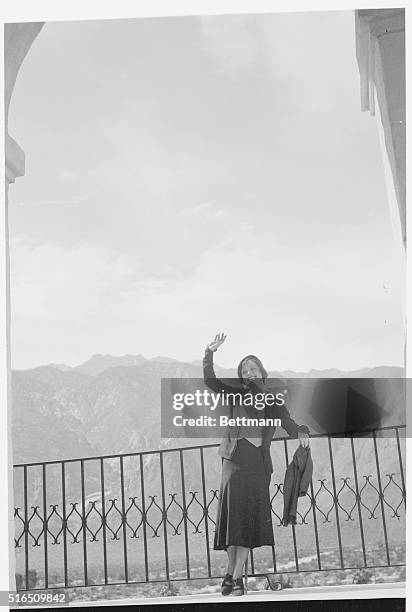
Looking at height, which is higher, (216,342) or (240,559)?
(216,342)

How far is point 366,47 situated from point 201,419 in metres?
1.54

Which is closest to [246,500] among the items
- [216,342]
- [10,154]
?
[216,342]

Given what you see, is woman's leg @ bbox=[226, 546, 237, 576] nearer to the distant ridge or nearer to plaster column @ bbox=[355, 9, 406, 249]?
the distant ridge

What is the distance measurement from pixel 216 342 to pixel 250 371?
0.72ft

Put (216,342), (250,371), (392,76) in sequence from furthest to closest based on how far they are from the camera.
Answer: (216,342)
(250,371)
(392,76)

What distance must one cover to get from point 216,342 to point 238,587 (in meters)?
0.98

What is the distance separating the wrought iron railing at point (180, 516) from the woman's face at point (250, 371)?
0.29 metres

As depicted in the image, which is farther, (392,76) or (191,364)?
(191,364)

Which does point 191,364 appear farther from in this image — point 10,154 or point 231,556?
point 10,154

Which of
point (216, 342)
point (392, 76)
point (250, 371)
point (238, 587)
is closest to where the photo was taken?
point (392, 76)

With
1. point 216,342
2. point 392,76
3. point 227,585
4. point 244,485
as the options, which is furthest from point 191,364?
point 392,76

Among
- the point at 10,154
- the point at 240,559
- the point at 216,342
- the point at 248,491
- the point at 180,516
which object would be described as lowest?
the point at 240,559

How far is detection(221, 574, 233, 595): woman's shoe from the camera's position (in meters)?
2.78

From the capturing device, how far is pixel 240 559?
110 inches
